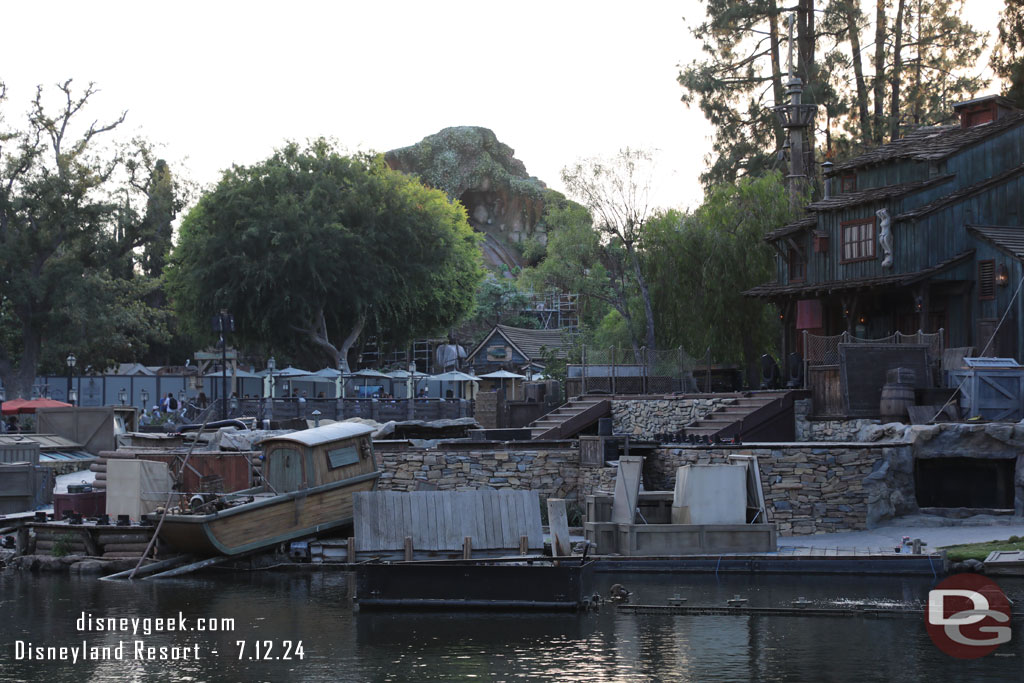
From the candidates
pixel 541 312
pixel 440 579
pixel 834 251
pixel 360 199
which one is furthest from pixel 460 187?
pixel 440 579

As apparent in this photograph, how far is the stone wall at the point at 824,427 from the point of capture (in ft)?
96.2

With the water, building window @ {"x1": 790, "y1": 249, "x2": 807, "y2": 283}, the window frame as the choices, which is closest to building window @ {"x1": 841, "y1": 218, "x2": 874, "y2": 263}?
the window frame

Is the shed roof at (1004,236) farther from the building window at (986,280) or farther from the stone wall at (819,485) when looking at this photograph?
the stone wall at (819,485)

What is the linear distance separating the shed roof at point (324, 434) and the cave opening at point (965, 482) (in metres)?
12.4

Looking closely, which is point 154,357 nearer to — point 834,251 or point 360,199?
point 360,199

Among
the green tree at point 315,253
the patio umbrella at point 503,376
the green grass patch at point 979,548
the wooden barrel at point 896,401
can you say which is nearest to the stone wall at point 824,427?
the wooden barrel at point 896,401

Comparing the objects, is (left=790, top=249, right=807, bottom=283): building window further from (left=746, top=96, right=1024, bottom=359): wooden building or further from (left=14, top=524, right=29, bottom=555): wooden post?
(left=14, top=524, right=29, bottom=555): wooden post

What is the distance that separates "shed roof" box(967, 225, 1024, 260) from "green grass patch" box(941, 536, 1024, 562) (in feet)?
36.0

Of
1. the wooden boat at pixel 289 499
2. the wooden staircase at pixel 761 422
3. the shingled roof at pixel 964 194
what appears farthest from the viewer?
the shingled roof at pixel 964 194

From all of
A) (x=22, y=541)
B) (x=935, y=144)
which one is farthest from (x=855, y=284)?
(x=22, y=541)

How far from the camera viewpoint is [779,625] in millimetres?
18500

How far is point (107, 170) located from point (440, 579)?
48085 mm

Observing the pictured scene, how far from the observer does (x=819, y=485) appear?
25.6m

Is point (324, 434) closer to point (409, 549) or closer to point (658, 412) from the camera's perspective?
point (409, 549)
